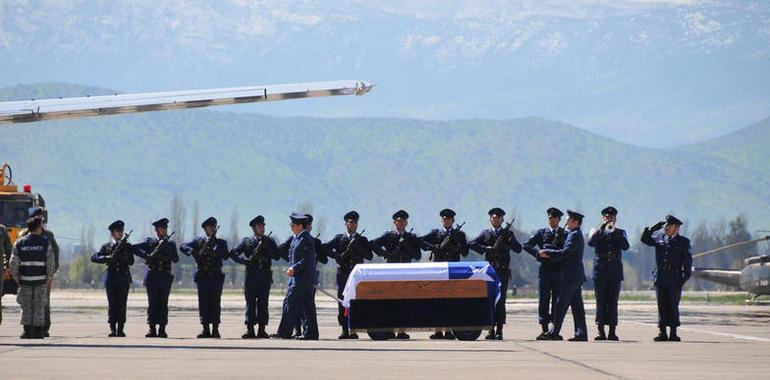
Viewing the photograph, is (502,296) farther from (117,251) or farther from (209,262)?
(117,251)

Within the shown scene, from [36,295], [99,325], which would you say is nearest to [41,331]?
[36,295]

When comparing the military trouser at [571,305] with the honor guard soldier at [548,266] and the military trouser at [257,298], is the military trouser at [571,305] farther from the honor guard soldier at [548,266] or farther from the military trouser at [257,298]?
Result: the military trouser at [257,298]

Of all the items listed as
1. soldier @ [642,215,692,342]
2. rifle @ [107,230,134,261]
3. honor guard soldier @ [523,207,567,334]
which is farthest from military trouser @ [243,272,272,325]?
soldier @ [642,215,692,342]

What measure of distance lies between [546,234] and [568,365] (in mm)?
7919

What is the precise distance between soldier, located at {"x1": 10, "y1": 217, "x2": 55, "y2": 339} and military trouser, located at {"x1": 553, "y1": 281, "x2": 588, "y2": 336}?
314 inches

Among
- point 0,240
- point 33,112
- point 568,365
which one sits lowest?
point 568,365

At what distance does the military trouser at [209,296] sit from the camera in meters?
25.7

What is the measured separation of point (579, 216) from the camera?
82.3 ft

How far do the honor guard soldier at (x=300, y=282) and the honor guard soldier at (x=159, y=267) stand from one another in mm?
2236

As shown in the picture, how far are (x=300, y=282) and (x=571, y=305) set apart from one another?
14.3 ft

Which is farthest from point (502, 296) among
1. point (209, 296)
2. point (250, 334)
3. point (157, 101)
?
point (157, 101)

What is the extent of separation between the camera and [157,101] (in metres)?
28.7

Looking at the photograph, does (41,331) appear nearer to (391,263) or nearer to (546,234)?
(391,263)

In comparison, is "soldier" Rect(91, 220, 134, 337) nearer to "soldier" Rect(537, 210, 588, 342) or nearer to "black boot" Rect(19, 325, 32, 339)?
"black boot" Rect(19, 325, 32, 339)
